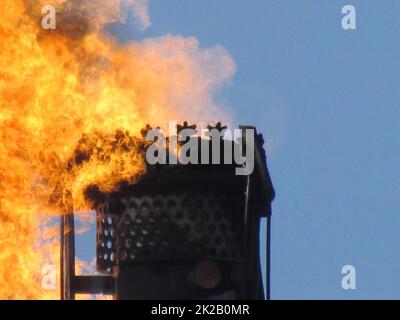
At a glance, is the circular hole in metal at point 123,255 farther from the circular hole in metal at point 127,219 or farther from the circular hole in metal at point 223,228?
the circular hole in metal at point 223,228

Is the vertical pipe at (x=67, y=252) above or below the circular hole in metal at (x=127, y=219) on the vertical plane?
below

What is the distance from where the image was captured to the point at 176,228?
125 feet

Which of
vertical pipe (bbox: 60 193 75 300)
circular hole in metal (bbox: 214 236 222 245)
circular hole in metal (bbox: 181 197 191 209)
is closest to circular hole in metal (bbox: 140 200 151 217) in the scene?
circular hole in metal (bbox: 181 197 191 209)

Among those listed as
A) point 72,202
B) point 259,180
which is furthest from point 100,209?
point 259,180

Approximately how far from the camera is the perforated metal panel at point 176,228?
38094mm

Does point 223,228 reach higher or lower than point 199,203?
lower

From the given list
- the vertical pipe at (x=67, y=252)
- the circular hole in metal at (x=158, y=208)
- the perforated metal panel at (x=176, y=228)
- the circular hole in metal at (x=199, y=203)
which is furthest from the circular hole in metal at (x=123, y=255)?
the circular hole in metal at (x=199, y=203)

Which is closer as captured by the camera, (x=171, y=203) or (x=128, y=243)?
(x=171, y=203)

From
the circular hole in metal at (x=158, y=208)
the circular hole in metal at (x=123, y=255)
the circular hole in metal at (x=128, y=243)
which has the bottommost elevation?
the circular hole in metal at (x=123, y=255)

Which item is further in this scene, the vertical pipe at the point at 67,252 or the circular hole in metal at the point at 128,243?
the vertical pipe at the point at 67,252

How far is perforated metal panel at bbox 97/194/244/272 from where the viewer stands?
3809 cm

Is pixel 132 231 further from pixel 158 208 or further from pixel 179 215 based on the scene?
pixel 179 215

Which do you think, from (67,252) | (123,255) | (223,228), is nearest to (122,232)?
(123,255)
